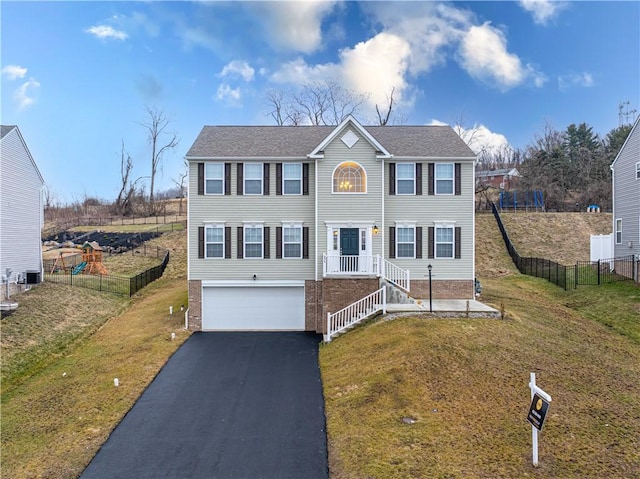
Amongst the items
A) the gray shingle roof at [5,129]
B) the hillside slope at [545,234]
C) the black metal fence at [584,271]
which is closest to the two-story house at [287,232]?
the black metal fence at [584,271]

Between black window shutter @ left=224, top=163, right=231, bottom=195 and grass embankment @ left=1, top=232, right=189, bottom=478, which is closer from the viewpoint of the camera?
grass embankment @ left=1, top=232, right=189, bottom=478

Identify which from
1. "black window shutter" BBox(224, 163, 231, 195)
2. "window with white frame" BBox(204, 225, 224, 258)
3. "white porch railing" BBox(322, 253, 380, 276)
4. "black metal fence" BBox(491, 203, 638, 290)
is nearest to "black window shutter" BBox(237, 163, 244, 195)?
"black window shutter" BBox(224, 163, 231, 195)

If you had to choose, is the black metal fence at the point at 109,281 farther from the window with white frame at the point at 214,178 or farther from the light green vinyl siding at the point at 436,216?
the light green vinyl siding at the point at 436,216

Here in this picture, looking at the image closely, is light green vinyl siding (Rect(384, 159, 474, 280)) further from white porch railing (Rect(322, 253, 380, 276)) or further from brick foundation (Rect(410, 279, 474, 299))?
white porch railing (Rect(322, 253, 380, 276))

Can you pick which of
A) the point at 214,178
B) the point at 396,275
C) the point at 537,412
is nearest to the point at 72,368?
the point at 214,178

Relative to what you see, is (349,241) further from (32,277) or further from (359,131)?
(32,277)

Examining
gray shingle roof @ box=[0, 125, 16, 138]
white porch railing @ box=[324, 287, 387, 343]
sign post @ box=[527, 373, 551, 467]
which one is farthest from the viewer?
gray shingle roof @ box=[0, 125, 16, 138]

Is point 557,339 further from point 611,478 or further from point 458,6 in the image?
point 458,6
